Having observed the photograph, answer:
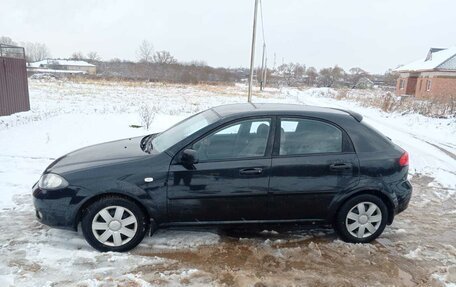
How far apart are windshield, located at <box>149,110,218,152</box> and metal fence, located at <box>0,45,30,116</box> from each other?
10495 millimetres

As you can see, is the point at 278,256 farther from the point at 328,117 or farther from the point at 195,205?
the point at 328,117

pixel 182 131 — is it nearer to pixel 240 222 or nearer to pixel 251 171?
pixel 251 171

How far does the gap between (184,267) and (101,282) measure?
2.55 feet

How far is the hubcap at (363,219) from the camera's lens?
412 cm

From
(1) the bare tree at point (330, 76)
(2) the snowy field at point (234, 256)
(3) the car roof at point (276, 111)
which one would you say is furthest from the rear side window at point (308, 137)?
(1) the bare tree at point (330, 76)

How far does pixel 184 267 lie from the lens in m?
3.57

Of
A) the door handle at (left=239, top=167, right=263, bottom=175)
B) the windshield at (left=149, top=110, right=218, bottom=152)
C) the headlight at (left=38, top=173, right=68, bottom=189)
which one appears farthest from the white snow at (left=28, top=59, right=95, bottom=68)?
the door handle at (left=239, top=167, right=263, bottom=175)

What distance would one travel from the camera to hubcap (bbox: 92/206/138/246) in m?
3.72

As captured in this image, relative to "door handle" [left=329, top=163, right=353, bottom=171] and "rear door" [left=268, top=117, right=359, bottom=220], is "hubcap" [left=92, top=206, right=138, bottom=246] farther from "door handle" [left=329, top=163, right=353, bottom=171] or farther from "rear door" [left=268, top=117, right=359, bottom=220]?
"door handle" [left=329, top=163, right=353, bottom=171]

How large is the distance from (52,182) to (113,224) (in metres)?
0.77

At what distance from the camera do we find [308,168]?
3.92m

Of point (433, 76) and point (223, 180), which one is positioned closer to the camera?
point (223, 180)

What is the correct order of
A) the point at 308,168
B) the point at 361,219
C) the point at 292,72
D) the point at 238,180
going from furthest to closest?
1. the point at 292,72
2. the point at 361,219
3. the point at 308,168
4. the point at 238,180

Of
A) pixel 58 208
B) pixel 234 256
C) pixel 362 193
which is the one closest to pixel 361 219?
pixel 362 193
